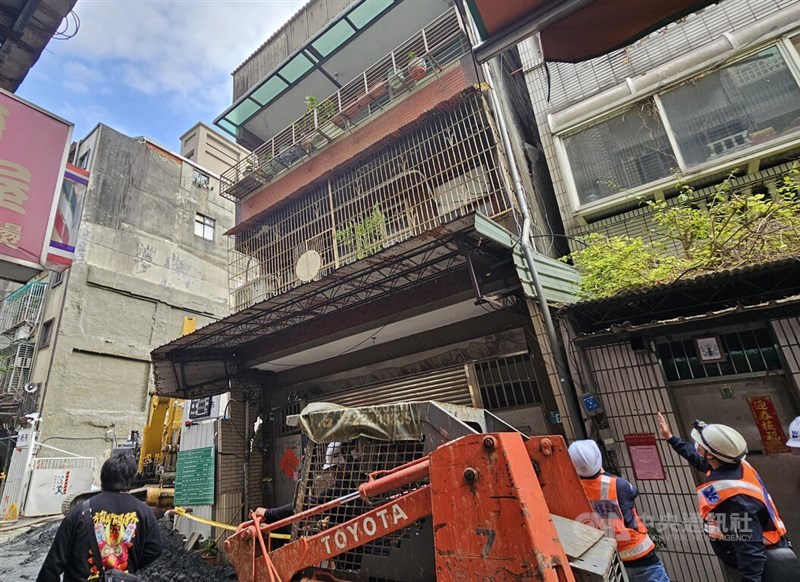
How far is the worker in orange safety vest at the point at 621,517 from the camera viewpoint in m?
3.57

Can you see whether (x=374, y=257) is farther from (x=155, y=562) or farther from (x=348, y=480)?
(x=155, y=562)

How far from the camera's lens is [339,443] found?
144 inches

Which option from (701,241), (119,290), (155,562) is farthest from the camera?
(119,290)

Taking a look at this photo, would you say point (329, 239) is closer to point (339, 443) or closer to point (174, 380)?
point (174, 380)

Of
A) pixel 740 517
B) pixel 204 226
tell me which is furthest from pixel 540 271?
pixel 204 226

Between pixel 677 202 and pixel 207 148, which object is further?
pixel 207 148

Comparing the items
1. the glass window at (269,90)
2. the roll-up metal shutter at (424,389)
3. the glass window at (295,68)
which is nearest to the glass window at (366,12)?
the glass window at (295,68)

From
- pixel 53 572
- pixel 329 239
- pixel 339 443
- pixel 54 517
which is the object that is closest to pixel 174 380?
pixel 329 239

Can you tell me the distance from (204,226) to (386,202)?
20530 millimetres

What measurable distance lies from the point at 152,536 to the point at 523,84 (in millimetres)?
12102

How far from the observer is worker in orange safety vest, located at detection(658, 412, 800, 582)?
2.94m

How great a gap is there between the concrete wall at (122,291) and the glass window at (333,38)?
622 inches

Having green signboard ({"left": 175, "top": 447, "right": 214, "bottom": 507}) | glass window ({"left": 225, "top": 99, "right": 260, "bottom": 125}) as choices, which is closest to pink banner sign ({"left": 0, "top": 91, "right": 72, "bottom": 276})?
green signboard ({"left": 175, "top": 447, "right": 214, "bottom": 507})

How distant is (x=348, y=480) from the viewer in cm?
343
